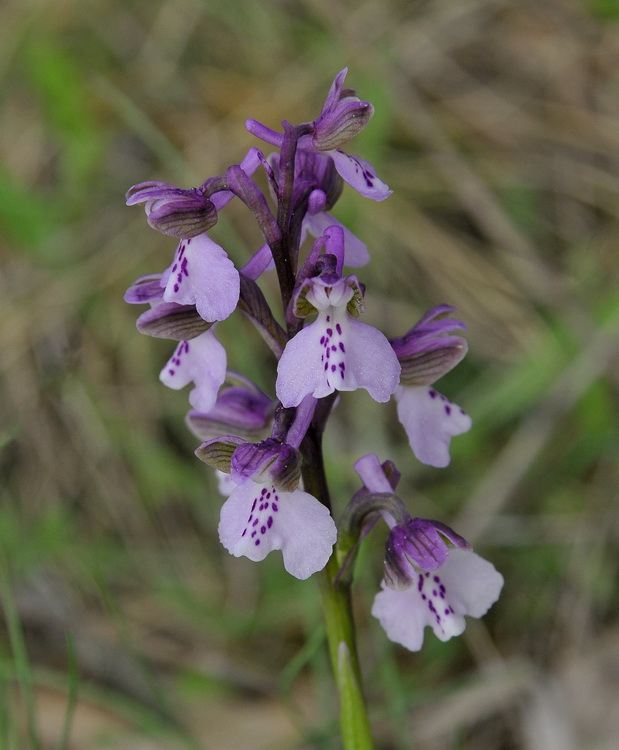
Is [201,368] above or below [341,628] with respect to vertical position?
above

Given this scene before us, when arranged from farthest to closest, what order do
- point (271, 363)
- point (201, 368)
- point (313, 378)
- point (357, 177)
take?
point (271, 363) → point (201, 368) → point (357, 177) → point (313, 378)

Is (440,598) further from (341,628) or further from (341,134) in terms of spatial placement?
(341,134)

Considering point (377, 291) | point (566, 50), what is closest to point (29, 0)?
point (377, 291)

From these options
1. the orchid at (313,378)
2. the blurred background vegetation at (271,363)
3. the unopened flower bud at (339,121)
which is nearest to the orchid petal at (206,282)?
the orchid at (313,378)

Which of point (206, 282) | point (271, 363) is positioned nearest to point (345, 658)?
point (206, 282)

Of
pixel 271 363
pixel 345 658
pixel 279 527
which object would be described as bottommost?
pixel 345 658

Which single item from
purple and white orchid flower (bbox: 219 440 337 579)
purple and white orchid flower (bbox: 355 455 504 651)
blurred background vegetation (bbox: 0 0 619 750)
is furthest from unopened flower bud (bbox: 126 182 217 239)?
blurred background vegetation (bbox: 0 0 619 750)

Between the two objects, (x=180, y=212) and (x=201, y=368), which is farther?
(x=201, y=368)
